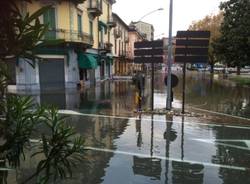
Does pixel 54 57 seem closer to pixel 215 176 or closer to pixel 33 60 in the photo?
pixel 215 176

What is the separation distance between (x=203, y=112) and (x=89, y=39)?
18.0 metres

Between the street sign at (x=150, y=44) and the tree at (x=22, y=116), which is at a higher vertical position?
the street sign at (x=150, y=44)

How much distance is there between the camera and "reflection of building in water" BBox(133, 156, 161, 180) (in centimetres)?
735

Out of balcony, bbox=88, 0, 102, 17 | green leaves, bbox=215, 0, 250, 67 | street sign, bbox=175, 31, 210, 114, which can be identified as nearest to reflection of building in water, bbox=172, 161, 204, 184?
street sign, bbox=175, 31, 210, 114

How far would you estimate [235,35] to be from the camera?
34812 mm

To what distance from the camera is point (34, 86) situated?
1074 inches

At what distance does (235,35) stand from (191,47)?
21.0 m

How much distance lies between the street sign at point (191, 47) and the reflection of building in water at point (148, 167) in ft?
24.3

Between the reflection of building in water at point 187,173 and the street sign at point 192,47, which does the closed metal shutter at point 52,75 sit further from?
the reflection of building in water at point 187,173

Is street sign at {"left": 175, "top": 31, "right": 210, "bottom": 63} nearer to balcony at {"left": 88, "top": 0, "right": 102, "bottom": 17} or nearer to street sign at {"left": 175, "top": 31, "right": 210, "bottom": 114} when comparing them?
street sign at {"left": 175, "top": 31, "right": 210, "bottom": 114}

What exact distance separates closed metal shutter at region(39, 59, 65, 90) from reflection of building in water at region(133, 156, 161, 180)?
20540mm

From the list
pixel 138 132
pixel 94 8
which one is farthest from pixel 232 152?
pixel 94 8

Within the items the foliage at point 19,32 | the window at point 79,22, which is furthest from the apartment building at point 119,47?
the foliage at point 19,32

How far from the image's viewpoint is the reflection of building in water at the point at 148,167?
735cm
